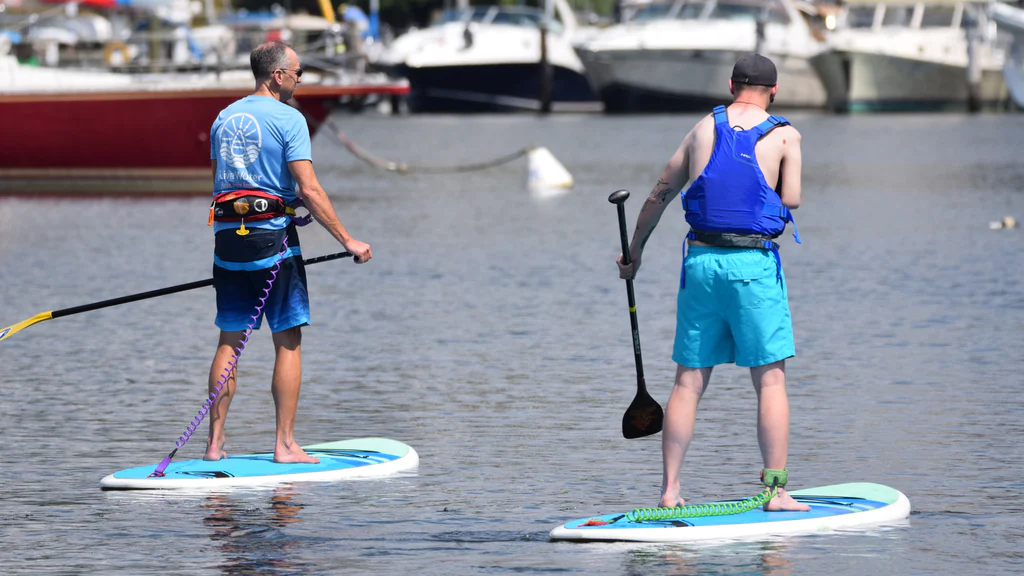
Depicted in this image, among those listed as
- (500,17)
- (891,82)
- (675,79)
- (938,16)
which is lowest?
(891,82)

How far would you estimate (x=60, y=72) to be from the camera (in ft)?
96.7

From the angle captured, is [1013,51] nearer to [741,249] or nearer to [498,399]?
[498,399]

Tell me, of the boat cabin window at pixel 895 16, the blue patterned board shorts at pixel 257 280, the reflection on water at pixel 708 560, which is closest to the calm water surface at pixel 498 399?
the reflection on water at pixel 708 560

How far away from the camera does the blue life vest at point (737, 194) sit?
6.56 meters

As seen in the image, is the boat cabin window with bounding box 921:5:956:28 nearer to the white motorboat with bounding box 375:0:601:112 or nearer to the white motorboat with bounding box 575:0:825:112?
the white motorboat with bounding box 575:0:825:112

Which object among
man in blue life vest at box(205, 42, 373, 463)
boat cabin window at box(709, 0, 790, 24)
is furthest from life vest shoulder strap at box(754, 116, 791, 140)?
boat cabin window at box(709, 0, 790, 24)

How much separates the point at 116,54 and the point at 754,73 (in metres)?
25.6

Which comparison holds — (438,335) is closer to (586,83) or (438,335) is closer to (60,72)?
(60,72)

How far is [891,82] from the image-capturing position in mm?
68500

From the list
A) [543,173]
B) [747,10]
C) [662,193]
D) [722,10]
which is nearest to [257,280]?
[662,193]

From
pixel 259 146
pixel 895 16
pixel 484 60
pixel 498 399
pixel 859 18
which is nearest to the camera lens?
pixel 259 146

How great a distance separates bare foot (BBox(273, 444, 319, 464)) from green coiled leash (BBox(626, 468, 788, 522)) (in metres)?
1.69

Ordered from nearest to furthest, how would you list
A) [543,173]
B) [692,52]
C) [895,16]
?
[543,173]
[692,52]
[895,16]

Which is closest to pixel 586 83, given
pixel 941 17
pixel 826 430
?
pixel 941 17
